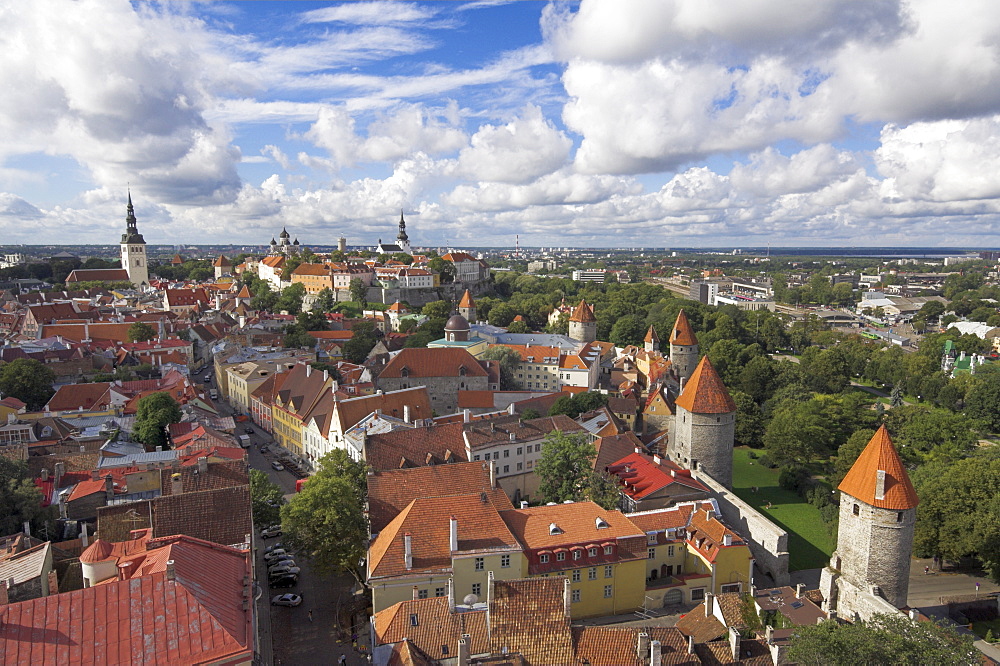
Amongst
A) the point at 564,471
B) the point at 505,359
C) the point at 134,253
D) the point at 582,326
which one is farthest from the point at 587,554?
the point at 134,253

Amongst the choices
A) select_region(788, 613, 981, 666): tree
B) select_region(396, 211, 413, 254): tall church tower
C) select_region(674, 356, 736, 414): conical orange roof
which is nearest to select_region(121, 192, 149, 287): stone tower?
select_region(396, 211, 413, 254): tall church tower

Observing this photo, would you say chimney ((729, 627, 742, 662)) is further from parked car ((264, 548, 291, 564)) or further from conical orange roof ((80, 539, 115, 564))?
conical orange roof ((80, 539, 115, 564))

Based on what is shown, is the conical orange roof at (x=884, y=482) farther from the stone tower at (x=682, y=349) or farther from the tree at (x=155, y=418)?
the stone tower at (x=682, y=349)

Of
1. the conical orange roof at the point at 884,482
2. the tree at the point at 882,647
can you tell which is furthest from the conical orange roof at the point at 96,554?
the conical orange roof at the point at 884,482

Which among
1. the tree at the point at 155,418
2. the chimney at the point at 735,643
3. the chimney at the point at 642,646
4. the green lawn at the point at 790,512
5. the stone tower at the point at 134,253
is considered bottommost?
the green lawn at the point at 790,512

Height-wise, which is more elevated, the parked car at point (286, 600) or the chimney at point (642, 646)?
the chimney at point (642, 646)

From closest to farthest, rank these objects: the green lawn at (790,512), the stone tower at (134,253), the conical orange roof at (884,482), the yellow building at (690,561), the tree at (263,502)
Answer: the conical orange roof at (884,482) → the yellow building at (690,561) → the tree at (263,502) → the green lawn at (790,512) → the stone tower at (134,253)

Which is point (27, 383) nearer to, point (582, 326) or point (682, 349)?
point (682, 349)
